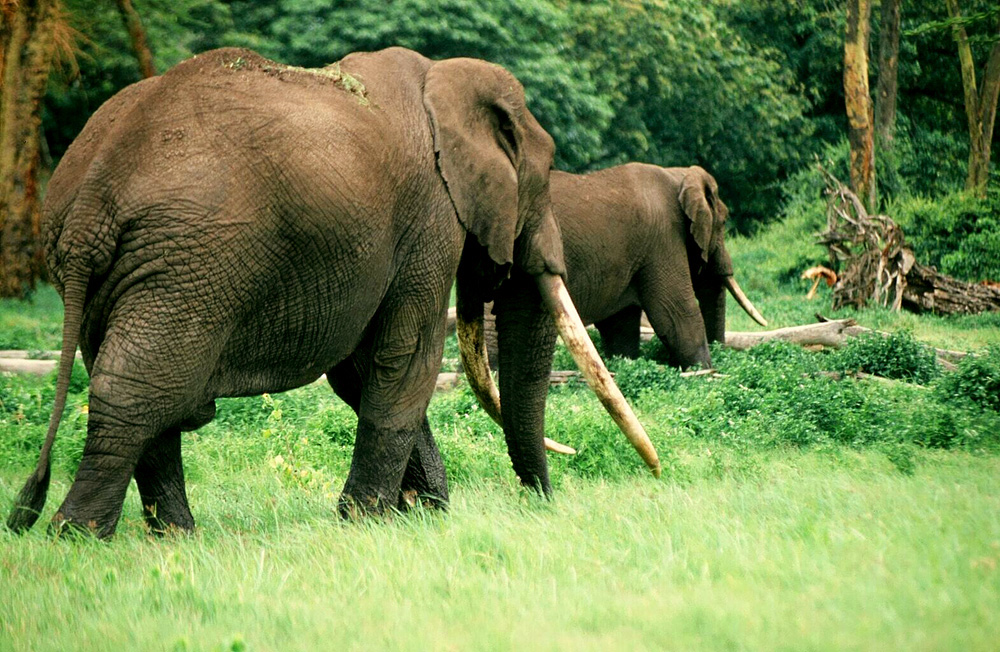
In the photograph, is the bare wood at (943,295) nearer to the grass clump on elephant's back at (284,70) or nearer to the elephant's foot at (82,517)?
the grass clump on elephant's back at (284,70)

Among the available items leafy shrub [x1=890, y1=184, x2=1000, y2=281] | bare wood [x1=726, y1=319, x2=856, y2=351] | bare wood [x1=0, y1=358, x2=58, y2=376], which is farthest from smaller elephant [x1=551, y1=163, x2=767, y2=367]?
leafy shrub [x1=890, y1=184, x2=1000, y2=281]

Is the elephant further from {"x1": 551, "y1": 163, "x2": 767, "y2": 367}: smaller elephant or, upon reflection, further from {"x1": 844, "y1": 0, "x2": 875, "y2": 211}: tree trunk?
{"x1": 844, "y1": 0, "x2": 875, "y2": 211}: tree trunk

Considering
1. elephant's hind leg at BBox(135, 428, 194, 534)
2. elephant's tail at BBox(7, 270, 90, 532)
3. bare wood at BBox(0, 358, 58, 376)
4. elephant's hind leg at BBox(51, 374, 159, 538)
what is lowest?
bare wood at BBox(0, 358, 58, 376)

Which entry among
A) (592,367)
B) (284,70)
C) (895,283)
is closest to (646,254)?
(895,283)

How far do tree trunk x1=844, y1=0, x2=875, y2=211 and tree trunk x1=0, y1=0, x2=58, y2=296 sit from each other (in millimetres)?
14883

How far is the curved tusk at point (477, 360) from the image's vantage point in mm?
7406

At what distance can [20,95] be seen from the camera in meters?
16.5

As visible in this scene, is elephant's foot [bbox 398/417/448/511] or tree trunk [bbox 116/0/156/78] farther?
tree trunk [bbox 116/0/156/78]

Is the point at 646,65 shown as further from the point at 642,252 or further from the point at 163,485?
the point at 163,485

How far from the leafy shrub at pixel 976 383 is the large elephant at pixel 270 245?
14.9ft

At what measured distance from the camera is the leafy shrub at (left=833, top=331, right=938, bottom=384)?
12062 mm

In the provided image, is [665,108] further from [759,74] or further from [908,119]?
[908,119]

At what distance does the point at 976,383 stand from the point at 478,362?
4.90 meters

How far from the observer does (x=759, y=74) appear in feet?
101
